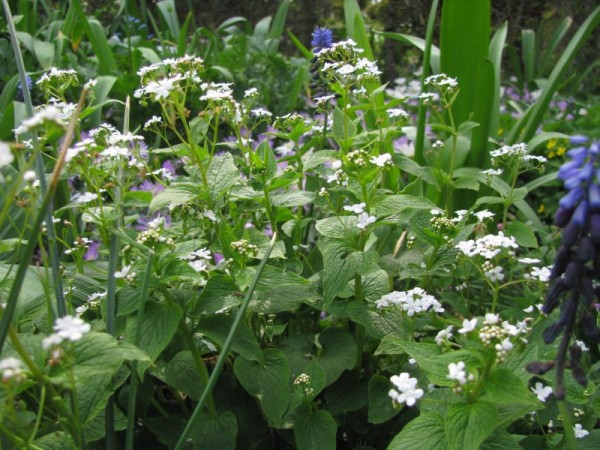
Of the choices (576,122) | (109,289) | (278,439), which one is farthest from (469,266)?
(576,122)

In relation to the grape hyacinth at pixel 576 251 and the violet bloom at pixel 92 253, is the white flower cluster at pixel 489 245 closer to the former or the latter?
the grape hyacinth at pixel 576 251

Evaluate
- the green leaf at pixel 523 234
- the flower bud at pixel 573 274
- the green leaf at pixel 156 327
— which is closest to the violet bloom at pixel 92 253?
the green leaf at pixel 156 327

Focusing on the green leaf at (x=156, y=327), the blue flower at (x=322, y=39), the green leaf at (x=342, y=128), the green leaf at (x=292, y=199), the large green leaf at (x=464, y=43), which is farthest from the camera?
the large green leaf at (x=464, y=43)

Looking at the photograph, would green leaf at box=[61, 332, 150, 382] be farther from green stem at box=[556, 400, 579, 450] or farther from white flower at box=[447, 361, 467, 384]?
green stem at box=[556, 400, 579, 450]

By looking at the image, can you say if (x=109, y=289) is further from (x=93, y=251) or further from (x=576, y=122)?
(x=576, y=122)

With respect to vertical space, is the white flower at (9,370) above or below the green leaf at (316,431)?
above

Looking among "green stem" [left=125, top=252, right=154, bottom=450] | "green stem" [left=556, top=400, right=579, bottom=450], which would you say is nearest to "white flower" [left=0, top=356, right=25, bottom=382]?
"green stem" [left=125, top=252, right=154, bottom=450]
